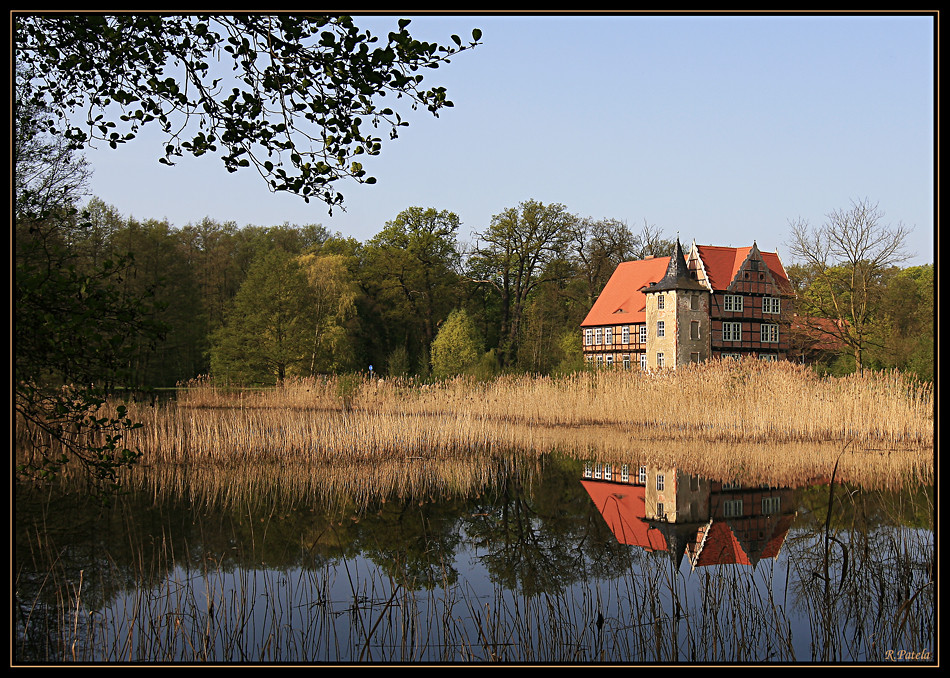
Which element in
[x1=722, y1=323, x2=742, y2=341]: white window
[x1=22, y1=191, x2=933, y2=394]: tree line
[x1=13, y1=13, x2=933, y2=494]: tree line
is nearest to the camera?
[x1=13, y1=13, x2=933, y2=494]: tree line

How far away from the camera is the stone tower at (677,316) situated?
3875cm

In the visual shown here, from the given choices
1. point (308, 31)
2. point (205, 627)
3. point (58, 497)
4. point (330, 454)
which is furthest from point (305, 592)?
point (330, 454)

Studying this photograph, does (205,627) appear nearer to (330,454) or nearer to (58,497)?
(58,497)

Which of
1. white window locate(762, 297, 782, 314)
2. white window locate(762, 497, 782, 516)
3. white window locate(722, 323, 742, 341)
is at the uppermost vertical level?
white window locate(762, 297, 782, 314)

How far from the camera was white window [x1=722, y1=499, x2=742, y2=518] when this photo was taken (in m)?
8.90

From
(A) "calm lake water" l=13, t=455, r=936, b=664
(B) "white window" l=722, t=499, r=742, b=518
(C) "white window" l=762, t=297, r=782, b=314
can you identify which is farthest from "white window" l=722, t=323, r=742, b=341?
(B) "white window" l=722, t=499, r=742, b=518

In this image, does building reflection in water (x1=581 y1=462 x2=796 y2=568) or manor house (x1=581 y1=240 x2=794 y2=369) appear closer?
building reflection in water (x1=581 y1=462 x2=796 y2=568)

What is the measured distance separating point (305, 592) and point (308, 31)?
382 centimetres

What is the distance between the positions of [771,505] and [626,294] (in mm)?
31920

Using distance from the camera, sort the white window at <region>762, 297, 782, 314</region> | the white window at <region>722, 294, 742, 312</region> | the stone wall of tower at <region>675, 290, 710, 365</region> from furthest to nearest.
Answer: the white window at <region>762, 297, 782, 314</region> → the white window at <region>722, 294, 742, 312</region> → the stone wall of tower at <region>675, 290, 710, 365</region>

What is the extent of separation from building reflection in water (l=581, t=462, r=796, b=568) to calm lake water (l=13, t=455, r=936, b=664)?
0.04 meters

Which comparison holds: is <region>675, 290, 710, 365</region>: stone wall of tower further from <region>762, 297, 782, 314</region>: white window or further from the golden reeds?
the golden reeds

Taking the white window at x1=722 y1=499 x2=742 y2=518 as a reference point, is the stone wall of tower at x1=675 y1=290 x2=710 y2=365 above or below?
above

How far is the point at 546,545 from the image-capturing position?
7.56m
